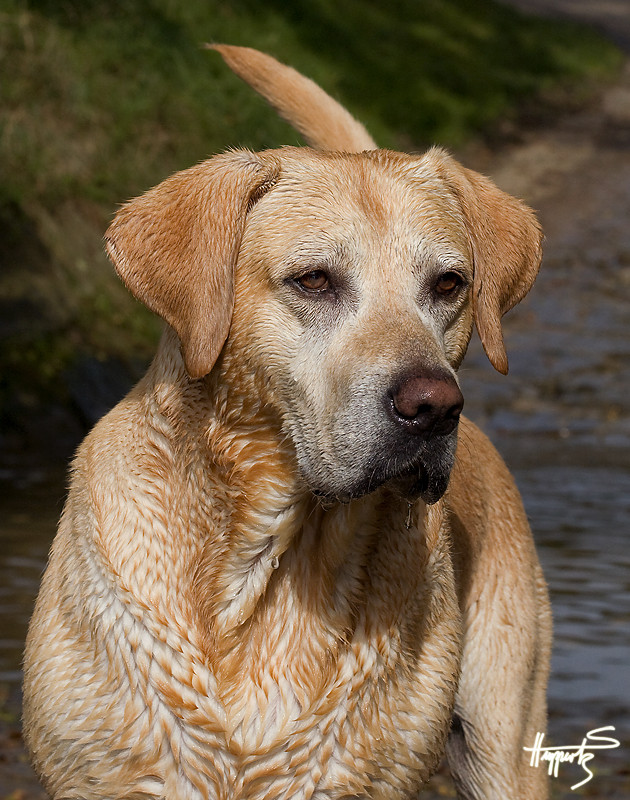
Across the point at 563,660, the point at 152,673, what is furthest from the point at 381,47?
the point at 152,673

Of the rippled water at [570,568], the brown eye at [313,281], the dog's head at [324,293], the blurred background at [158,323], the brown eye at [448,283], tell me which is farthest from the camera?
the blurred background at [158,323]

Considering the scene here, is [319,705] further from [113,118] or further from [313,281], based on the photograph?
[113,118]

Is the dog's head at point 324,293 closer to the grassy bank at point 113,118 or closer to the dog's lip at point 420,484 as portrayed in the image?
the dog's lip at point 420,484

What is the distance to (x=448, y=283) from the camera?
161 inches

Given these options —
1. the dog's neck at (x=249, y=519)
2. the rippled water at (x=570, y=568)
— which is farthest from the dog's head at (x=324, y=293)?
the rippled water at (x=570, y=568)

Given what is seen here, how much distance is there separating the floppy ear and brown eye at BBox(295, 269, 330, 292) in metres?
0.64

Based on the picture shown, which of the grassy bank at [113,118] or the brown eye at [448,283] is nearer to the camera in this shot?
the brown eye at [448,283]

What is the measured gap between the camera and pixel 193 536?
155 inches

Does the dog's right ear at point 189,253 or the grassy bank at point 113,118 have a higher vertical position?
the dog's right ear at point 189,253

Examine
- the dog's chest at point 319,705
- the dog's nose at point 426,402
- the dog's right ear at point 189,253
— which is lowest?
the dog's chest at point 319,705

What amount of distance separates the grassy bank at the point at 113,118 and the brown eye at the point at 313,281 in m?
3.58

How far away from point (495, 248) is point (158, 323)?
274 inches

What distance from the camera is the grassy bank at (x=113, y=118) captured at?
1007cm
